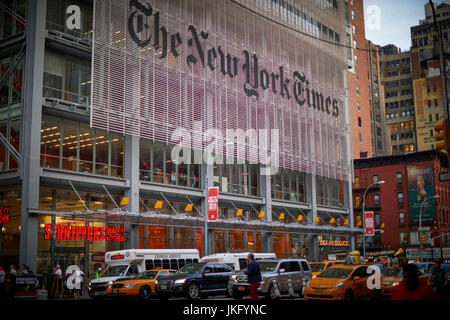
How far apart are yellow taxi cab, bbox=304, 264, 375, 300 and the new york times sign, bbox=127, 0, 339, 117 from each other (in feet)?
77.0

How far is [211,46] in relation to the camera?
45.9 meters

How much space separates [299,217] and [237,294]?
2978 centimetres

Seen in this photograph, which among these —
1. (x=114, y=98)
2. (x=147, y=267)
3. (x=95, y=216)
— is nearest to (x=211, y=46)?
(x=114, y=98)

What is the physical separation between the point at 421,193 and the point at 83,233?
61759 millimetres

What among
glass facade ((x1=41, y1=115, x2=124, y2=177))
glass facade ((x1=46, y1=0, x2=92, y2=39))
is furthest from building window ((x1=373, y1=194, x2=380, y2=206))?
glass facade ((x1=46, y1=0, x2=92, y2=39))

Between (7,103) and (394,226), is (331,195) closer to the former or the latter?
(394,226)

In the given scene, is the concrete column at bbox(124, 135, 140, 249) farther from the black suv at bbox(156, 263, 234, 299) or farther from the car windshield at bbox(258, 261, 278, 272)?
the car windshield at bbox(258, 261, 278, 272)

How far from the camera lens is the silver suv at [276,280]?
2422 centimetres

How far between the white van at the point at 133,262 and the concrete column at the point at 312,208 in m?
25.9

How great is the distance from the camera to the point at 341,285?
2172 centimetres

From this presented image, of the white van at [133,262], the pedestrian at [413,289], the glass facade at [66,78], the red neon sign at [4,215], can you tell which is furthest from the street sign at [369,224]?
the pedestrian at [413,289]

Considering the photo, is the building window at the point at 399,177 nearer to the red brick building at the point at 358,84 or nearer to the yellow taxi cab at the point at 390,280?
the red brick building at the point at 358,84

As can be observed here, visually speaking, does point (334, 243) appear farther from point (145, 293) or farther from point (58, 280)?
point (145, 293)

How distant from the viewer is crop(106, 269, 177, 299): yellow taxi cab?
86.8 ft
